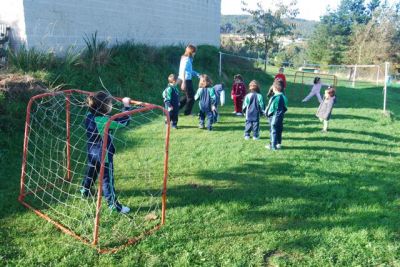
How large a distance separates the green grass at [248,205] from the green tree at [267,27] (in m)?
15.3

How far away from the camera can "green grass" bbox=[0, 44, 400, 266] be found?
371 cm

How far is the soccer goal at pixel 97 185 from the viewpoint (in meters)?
3.99

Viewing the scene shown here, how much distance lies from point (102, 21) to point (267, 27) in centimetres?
1341

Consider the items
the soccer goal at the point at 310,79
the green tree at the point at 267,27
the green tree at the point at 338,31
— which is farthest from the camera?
the green tree at the point at 338,31

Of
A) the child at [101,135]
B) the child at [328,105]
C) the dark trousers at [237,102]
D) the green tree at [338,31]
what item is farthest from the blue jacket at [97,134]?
the green tree at [338,31]

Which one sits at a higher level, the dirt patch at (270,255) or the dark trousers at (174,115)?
the dark trousers at (174,115)

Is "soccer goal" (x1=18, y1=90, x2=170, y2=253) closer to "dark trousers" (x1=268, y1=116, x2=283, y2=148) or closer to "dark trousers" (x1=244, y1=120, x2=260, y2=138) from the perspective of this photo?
"dark trousers" (x1=244, y1=120, x2=260, y2=138)

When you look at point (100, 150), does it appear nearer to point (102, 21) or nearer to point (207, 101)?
point (207, 101)

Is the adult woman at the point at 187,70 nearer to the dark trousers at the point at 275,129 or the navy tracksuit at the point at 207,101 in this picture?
the navy tracksuit at the point at 207,101

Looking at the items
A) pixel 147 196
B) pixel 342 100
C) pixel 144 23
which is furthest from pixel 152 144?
→ pixel 342 100

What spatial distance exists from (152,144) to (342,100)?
32.6 ft

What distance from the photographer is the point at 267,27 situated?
22.4 meters

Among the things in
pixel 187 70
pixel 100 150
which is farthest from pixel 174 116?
pixel 100 150

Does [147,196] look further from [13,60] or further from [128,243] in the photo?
[13,60]
